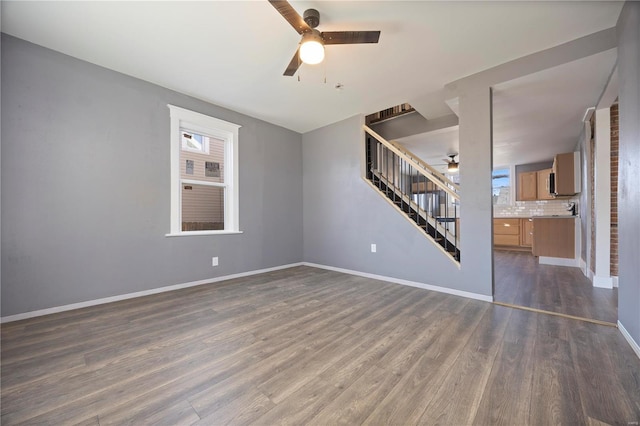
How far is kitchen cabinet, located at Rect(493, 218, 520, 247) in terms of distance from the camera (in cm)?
670

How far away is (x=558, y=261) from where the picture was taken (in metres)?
4.87

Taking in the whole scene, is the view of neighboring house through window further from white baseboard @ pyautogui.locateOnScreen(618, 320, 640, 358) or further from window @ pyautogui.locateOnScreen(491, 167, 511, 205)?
window @ pyautogui.locateOnScreen(491, 167, 511, 205)

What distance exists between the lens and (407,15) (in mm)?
2051

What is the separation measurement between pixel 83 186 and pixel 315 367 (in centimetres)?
299

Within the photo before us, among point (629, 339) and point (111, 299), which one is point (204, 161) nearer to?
point (111, 299)

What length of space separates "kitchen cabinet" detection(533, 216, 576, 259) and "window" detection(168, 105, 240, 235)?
19.1 ft

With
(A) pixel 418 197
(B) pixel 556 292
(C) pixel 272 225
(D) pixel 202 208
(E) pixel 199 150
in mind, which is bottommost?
(B) pixel 556 292

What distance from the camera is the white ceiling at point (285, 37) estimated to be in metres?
1.99

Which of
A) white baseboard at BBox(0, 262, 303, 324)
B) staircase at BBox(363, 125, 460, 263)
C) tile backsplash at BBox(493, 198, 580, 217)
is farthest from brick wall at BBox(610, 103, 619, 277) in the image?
white baseboard at BBox(0, 262, 303, 324)

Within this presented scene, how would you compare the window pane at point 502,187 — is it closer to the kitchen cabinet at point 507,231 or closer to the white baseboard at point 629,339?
the kitchen cabinet at point 507,231

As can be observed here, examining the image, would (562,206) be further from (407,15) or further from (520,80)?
(407,15)

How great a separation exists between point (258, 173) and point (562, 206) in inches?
294

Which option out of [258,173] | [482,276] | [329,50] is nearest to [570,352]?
[482,276]

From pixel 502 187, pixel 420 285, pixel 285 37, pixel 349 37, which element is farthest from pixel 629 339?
pixel 502 187
